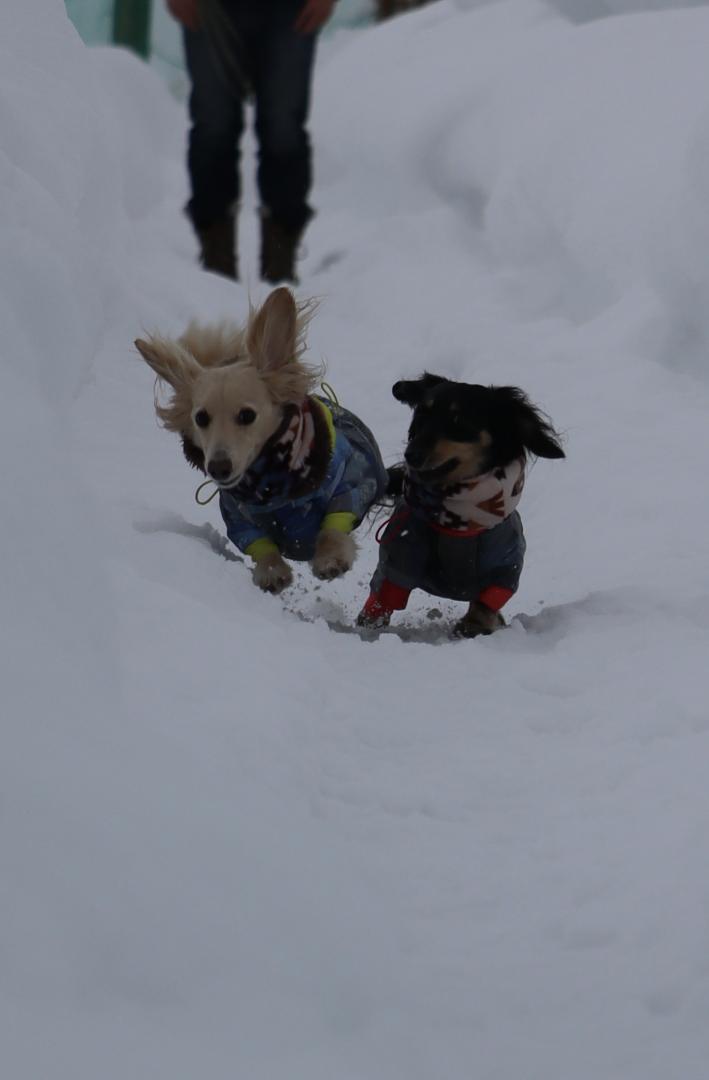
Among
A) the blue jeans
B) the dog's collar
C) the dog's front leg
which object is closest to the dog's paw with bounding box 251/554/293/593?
the dog's front leg

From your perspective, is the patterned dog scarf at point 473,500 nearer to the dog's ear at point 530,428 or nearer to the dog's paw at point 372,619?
the dog's ear at point 530,428

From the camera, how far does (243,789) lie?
5.40ft

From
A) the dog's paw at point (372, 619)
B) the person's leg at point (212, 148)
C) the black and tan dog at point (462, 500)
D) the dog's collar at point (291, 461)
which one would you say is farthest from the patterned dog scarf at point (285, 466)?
the person's leg at point (212, 148)

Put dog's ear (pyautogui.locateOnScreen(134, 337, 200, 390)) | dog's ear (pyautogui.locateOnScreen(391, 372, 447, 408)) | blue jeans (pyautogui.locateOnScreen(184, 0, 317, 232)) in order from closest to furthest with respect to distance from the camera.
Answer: dog's ear (pyautogui.locateOnScreen(134, 337, 200, 390))
dog's ear (pyautogui.locateOnScreen(391, 372, 447, 408))
blue jeans (pyautogui.locateOnScreen(184, 0, 317, 232))

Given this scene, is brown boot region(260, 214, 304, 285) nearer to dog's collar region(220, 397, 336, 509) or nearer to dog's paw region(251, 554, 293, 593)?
dog's collar region(220, 397, 336, 509)

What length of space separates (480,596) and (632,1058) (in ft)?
6.09

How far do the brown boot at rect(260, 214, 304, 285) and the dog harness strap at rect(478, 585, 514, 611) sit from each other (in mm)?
3331

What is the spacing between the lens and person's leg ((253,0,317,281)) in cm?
543

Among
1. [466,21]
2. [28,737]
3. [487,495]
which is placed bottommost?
[487,495]

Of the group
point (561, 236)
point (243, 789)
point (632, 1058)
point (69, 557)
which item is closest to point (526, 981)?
point (632, 1058)

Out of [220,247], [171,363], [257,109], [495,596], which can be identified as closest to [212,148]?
[257,109]

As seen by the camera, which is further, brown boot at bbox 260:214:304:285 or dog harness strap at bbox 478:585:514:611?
brown boot at bbox 260:214:304:285

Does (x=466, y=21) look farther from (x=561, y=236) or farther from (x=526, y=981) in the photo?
(x=526, y=981)

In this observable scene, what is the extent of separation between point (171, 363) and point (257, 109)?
10.00ft
